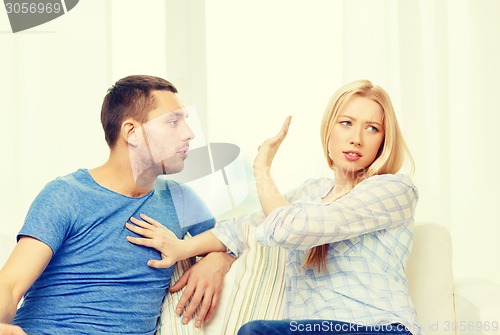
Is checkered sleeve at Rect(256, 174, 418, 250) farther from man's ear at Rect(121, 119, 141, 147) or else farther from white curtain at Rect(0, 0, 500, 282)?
white curtain at Rect(0, 0, 500, 282)

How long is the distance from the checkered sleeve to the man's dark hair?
1.36ft

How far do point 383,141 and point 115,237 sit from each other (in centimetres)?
66

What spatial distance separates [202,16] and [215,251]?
106 centimetres

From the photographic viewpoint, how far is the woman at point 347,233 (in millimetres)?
1305

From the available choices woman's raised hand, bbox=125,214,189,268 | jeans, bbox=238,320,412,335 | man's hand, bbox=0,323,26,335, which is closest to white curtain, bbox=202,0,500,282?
woman's raised hand, bbox=125,214,189,268

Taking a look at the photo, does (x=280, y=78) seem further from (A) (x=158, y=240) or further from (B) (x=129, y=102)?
(A) (x=158, y=240)

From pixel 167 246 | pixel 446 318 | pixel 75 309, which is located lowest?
pixel 446 318

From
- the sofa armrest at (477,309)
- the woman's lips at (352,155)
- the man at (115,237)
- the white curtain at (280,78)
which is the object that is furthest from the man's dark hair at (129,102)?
the sofa armrest at (477,309)

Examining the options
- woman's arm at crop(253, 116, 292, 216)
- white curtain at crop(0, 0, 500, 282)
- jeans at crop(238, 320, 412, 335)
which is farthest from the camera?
white curtain at crop(0, 0, 500, 282)

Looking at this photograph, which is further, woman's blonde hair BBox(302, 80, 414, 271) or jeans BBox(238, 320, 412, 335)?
woman's blonde hair BBox(302, 80, 414, 271)

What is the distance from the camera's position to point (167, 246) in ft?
4.77

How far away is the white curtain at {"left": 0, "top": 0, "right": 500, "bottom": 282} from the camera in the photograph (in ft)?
7.16

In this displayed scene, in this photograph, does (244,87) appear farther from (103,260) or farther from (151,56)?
(103,260)

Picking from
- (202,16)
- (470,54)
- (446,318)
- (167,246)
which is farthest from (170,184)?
(470,54)
